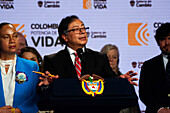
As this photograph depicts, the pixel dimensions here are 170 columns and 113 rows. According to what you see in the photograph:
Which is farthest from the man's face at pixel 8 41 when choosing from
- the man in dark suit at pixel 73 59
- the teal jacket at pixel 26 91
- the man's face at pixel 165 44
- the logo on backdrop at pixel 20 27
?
the logo on backdrop at pixel 20 27

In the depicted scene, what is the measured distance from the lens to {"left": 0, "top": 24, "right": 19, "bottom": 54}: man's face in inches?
98.3

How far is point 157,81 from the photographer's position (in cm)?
300

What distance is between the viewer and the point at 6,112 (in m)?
2.30

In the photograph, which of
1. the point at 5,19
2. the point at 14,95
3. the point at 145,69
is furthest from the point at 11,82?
the point at 5,19

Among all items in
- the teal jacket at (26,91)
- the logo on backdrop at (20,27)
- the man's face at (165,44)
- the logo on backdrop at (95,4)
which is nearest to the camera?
the teal jacket at (26,91)

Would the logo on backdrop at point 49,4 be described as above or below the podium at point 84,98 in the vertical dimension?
above

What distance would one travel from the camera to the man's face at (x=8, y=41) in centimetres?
250

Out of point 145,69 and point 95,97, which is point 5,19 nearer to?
point 145,69

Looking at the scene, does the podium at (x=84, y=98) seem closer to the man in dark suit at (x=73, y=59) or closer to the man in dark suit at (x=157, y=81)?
the man in dark suit at (x=73, y=59)

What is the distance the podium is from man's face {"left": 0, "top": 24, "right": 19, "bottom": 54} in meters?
0.86

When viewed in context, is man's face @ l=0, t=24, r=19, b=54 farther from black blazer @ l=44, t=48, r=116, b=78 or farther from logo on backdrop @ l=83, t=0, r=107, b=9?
logo on backdrop @ l=83, t=0, r=107, b=9

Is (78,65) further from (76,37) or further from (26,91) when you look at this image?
(26,91)

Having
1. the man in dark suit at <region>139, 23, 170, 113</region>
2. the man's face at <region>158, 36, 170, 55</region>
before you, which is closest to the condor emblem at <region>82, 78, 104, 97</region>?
the man in dark suit at <region>139, 23, 170, 113</region>

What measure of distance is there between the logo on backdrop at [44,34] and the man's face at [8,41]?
7.21 feet
